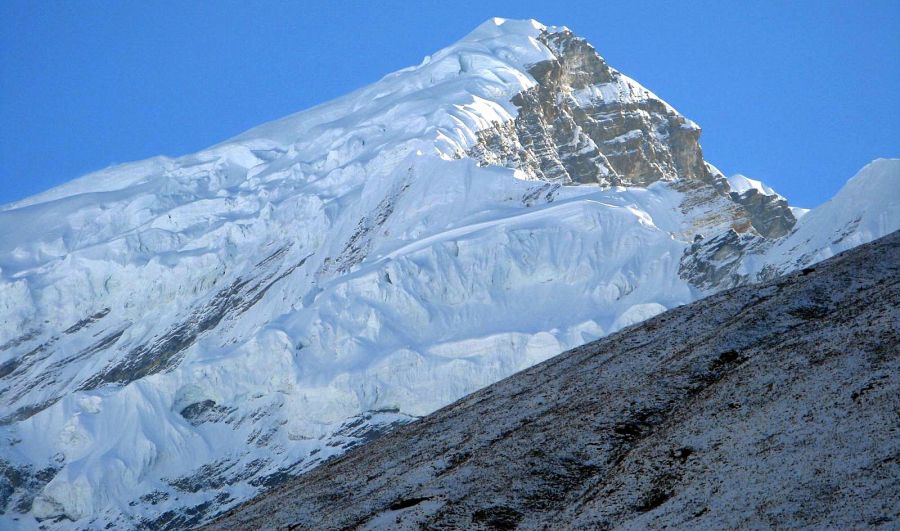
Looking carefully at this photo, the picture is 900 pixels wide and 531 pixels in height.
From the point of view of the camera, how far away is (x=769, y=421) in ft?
171

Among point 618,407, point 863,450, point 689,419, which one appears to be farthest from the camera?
point 618,407

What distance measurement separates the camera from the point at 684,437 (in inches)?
2126

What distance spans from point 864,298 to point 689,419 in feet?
40.6

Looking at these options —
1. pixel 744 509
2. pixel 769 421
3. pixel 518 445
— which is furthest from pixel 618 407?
pixel 744 509

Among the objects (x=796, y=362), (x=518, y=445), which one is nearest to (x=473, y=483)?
(x=518, y=445)

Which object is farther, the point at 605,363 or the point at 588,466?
the point at 605,363

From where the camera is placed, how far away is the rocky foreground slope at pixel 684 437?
4656cm

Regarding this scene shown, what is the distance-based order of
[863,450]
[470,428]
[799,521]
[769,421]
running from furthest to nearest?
[470,428] < [769,421] < [863,450] < [799,521]

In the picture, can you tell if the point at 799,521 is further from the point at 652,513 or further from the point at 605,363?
the point at 605,363

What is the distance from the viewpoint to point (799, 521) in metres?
43.4

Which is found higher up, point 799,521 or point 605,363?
point 605,363

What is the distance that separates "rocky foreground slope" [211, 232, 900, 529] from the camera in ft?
153

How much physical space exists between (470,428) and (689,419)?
1516cm

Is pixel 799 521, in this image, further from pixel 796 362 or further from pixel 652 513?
pixel 796 362
